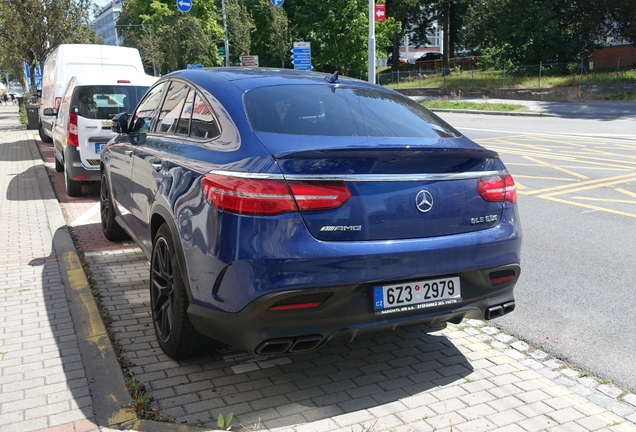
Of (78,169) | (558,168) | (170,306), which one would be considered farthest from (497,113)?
(170,306)

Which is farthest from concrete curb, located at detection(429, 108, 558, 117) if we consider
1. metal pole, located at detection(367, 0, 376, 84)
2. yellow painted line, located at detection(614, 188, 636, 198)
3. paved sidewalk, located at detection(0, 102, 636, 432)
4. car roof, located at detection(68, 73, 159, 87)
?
paved sidewalk, located at detection(0, 102, 636, 432)

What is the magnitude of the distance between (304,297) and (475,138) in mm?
15656

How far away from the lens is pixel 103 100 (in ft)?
33.0

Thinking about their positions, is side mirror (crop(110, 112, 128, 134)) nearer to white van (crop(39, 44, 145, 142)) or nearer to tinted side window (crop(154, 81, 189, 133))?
tinted side window (crop(154, 81, 189, 133))

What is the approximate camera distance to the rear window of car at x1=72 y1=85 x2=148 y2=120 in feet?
32.7

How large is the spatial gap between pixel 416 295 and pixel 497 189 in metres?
0.82

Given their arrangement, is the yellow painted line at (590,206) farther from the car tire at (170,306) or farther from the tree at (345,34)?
the tree at (345,34)

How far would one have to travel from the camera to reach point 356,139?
3.56 meters

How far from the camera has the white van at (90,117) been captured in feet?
32.0

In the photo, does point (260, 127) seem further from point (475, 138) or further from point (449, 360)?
point (475, 138)

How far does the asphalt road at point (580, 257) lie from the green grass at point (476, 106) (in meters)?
14.2

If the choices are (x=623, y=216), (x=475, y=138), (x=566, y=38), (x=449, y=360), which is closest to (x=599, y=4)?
(x=566, y=38)

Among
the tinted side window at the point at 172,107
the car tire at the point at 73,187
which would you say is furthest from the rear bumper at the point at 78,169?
the tinted side window at the point at 172,107

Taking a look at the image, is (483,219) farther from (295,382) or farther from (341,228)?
(295,382)
